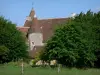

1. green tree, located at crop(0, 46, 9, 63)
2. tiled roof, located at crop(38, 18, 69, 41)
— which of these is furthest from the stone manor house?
green tree, located at crop(0, 46, 9, 63)

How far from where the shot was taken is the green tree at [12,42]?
6319cm

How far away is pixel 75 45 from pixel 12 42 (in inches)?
641

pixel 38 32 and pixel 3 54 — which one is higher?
pixel 38 32

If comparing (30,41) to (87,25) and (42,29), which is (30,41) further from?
(87,25)

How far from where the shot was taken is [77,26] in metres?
54.8

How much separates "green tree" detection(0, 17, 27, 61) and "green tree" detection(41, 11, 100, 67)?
28.1 feet

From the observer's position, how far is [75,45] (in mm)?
52438

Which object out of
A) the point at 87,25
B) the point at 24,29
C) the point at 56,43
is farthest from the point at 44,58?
the point at 24,29

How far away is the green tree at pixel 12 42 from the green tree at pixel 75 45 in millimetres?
8551

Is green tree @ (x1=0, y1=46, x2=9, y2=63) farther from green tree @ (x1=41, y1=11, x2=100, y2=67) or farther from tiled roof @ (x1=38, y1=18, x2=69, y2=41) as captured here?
tiled roof @ (x1=38, y1=18, x2=69, y2=41)

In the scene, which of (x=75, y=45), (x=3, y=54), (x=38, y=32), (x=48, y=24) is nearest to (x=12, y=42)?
(x=3, y=54)

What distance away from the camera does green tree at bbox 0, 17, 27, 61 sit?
207 ft

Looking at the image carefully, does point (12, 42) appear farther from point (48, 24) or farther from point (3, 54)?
point (48, 24)

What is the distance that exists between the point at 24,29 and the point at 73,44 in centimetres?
4132
